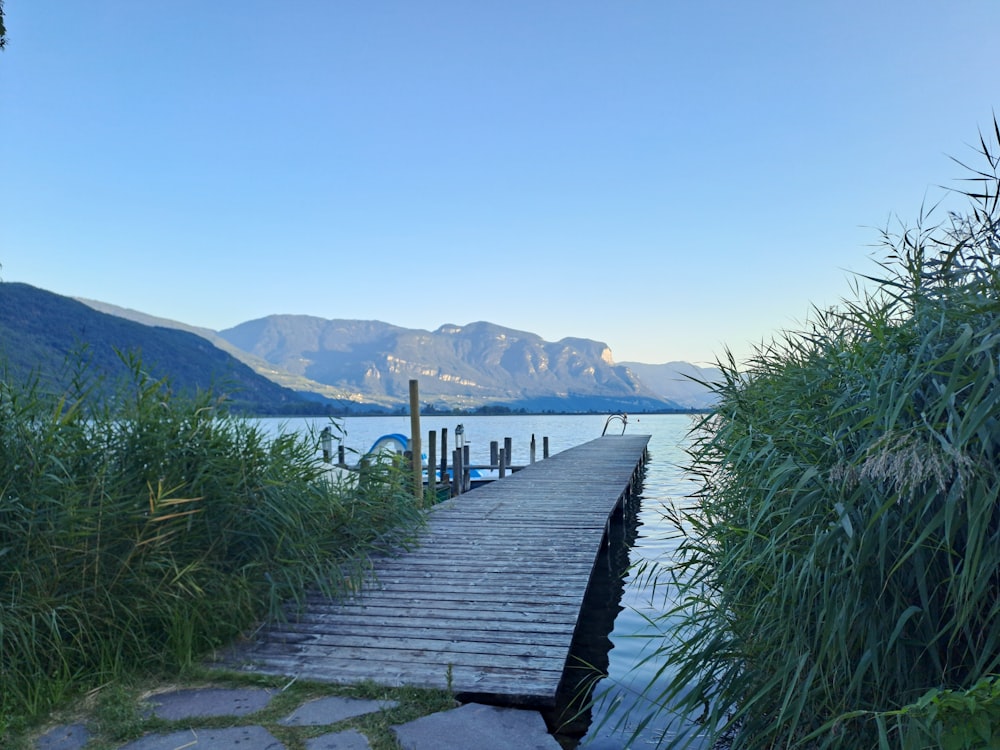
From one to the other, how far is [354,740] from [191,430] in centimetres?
247

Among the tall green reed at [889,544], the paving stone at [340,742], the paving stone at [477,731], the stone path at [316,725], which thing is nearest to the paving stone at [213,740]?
the stone path at [316,725]

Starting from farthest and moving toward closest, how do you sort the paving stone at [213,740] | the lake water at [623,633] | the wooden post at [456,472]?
1. the wooden post at [456,472]
2. the lake water at [623,633]
3. the paving stone at [213,740]

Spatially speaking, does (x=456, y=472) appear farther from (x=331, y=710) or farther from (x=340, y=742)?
(x=340, y=742)

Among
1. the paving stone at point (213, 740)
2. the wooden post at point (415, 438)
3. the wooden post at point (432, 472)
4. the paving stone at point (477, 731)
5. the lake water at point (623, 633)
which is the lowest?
the lake water at point (623, 633)

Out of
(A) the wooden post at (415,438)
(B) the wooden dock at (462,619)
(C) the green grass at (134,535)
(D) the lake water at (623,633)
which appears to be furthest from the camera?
(A) the wooden post at (415,438)

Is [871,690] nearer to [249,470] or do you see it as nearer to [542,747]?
[542,747]

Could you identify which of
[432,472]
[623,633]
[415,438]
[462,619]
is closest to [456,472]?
[432,472]

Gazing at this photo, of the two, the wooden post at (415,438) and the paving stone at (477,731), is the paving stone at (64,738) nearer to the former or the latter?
the paving stone at (477,731)

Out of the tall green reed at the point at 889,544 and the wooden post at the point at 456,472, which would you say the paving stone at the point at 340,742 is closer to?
the tall green reed at the point at 889,544

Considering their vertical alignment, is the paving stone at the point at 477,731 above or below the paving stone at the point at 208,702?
below

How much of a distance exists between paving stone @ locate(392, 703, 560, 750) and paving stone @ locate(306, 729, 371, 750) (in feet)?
0.54

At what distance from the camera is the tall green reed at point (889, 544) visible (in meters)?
2.20

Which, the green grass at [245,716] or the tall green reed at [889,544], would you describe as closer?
the tall green reed at [889,544]

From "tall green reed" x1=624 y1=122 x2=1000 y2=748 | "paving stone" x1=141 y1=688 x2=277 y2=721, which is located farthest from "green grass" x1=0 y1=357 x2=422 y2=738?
"tall green reed" x1=624 y1=122 x2=1000 y2=748
